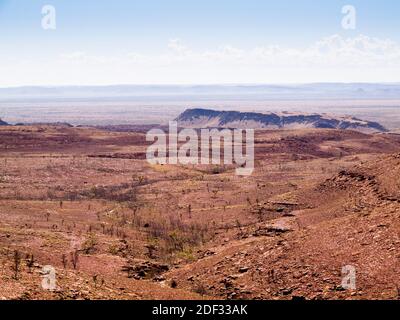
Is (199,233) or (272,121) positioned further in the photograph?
(272,121)

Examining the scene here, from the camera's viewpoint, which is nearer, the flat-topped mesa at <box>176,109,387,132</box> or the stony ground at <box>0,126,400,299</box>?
the stony ground at <box>0,126,400,299</box>

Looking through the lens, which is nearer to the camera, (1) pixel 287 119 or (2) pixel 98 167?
(2) pixel 98 167

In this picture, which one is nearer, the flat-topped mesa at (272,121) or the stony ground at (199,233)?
the stony ground at (199,233)

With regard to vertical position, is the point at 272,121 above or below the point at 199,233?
above

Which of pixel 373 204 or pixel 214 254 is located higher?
pixel 373 204

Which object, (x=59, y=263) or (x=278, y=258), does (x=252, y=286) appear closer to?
(x=278, y=258)
